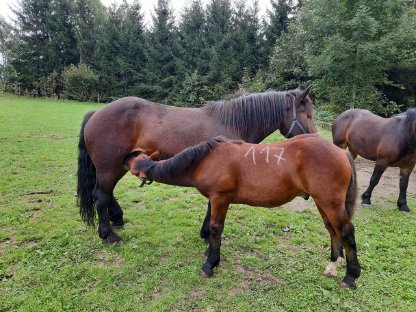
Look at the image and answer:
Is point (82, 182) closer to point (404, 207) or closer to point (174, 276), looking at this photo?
point (174, 276)

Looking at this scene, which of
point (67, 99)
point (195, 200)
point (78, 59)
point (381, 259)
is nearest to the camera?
A: point (381, 259)

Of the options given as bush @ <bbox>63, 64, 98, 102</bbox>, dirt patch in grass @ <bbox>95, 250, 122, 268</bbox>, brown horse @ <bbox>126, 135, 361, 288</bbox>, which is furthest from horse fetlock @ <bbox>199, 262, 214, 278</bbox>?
bush @ <bbox>63, 64, 98, 102</bbox>

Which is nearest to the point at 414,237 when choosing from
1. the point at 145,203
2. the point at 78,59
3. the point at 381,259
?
the point at 381,259

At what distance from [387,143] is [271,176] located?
134 inches

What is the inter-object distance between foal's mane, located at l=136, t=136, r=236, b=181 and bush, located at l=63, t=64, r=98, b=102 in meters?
29.4

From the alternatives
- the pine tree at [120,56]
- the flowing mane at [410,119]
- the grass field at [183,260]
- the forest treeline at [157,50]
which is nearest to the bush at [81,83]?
the forest treeline at [157,50]

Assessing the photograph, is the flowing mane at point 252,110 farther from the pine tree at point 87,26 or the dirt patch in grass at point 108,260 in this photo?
the pine tree at point 87,26

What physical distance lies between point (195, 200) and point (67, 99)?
97.0 feet

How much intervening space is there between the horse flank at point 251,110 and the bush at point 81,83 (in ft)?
94.7

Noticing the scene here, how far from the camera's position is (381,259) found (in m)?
3.30

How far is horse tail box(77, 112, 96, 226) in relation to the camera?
378 centimetres

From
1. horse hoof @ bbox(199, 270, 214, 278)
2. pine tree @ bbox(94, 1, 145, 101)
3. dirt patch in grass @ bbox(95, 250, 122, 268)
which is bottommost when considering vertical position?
dirt patch in grass @ bbox(95, 250, 122, 268)

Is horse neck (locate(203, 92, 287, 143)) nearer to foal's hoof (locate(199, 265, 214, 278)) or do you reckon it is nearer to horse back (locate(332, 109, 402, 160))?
foal's hoof (locate(199, 265, 214, 278))

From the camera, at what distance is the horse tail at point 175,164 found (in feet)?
9.12
